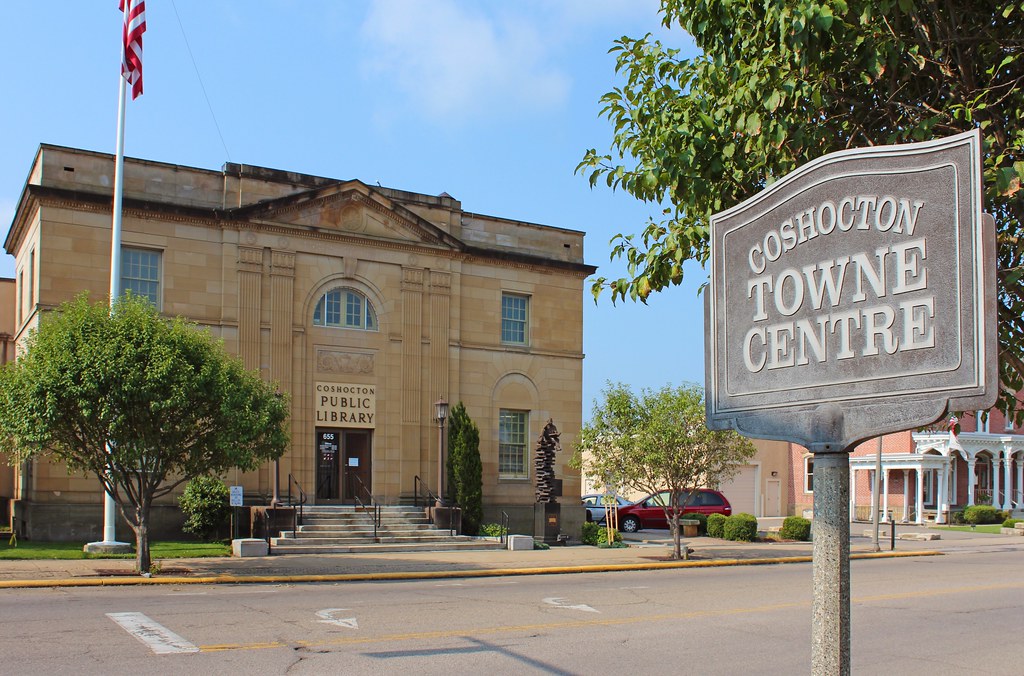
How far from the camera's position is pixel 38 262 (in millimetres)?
27156

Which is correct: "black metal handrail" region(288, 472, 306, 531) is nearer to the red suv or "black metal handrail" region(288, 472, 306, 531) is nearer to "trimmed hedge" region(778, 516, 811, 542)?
the red suv

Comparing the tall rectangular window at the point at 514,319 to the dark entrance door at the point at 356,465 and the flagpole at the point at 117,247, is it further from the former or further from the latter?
the flagpole at the point at 117,247

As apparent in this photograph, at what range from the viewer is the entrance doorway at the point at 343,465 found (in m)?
30.6

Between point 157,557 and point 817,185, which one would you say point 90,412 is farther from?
point 817,185

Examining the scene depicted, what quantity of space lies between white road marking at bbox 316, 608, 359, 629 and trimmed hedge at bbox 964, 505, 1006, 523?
42859mm

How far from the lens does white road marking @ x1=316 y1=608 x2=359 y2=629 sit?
13347 millimetres

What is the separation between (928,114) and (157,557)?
1994 cm

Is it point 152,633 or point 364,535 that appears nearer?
point 152,633

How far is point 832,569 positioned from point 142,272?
2798 centimetres

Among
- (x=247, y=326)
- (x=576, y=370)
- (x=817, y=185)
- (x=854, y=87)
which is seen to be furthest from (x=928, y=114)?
(x=576, y=370)

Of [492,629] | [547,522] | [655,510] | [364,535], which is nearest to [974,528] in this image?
[655,510]

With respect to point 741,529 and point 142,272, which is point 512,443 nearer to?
point 741,529

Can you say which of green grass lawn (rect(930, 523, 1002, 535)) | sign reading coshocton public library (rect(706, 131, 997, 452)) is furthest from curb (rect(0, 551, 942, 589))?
green grass lawn (rect(930, 523, 1002, 535))

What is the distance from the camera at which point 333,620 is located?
541 inches
